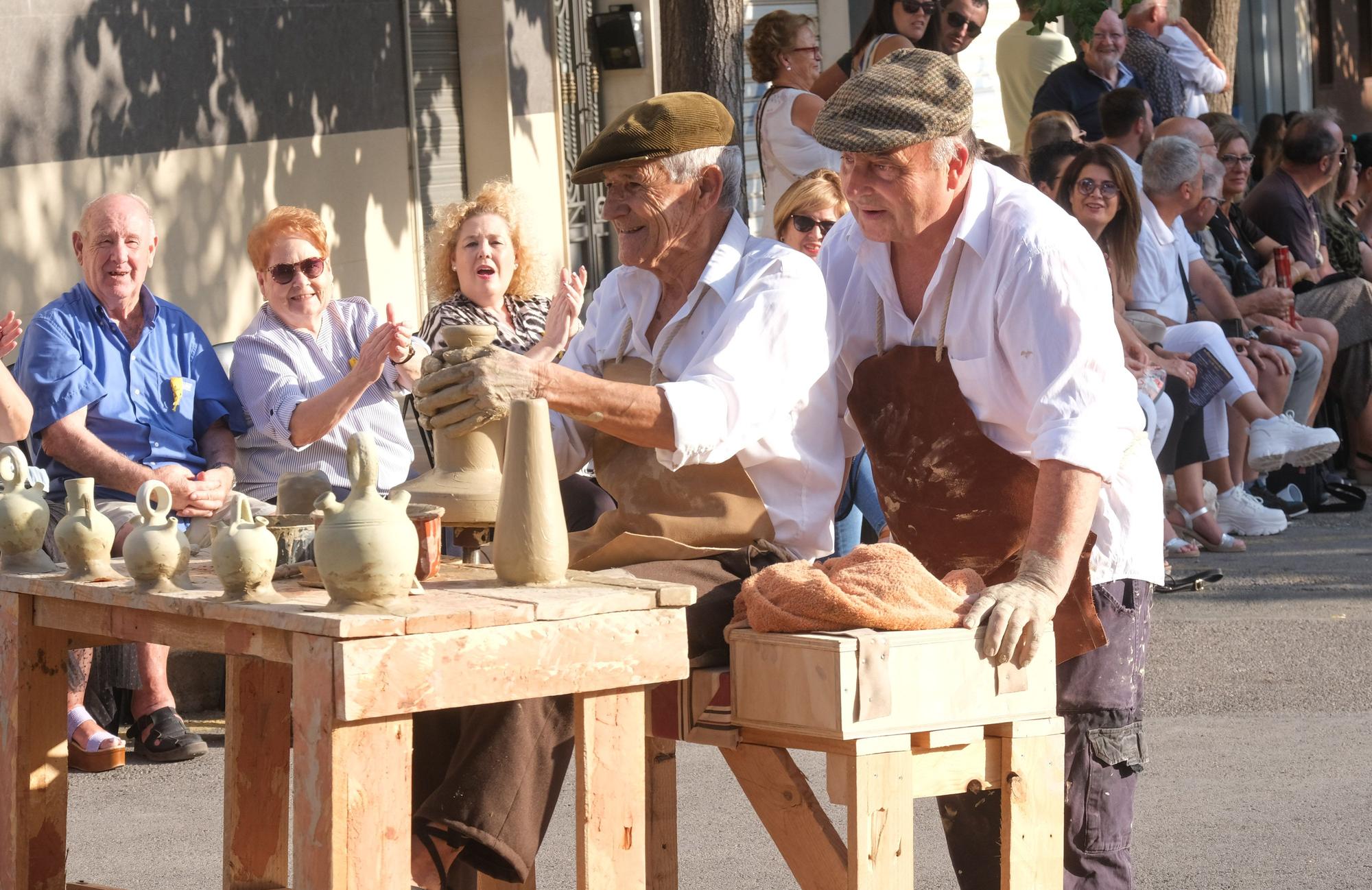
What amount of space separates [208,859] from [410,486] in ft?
5.55

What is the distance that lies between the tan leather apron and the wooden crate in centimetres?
44

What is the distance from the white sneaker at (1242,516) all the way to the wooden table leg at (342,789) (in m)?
6.68

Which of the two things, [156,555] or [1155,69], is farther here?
[1155,69]

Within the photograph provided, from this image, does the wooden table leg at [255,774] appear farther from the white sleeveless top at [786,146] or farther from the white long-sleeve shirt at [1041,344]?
the white sleeveless top at [786,146]

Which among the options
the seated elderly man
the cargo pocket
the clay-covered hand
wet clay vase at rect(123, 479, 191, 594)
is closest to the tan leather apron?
the clay-covered hand

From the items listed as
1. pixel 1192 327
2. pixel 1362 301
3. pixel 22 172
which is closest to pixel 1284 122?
pixel 1362 301

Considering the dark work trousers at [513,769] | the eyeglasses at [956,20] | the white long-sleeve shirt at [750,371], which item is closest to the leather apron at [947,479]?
the white long-sleeve shirt at [750,371]

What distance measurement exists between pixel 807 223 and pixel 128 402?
2529 millimetres

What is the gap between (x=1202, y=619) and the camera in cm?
699

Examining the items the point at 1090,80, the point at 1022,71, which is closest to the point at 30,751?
the point at 1090,80

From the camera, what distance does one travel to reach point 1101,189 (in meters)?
7.61

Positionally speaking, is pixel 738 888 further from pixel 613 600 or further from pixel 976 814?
pixel 613 600

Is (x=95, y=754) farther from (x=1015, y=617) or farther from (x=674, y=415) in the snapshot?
(x=1015, y=617)

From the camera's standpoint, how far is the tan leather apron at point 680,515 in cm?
355
